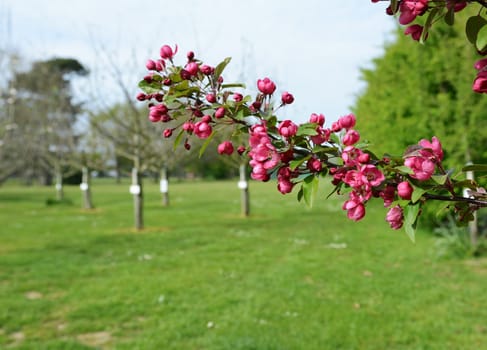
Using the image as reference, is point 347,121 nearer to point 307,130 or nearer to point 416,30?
point 307,130

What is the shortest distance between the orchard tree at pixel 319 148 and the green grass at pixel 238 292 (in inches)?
115

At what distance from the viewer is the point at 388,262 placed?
7238 mm

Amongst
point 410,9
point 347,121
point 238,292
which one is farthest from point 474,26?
point 238,292

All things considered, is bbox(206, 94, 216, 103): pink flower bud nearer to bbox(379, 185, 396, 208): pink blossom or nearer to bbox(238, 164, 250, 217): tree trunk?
bbox(379, 185, 396, 208): pink blossom

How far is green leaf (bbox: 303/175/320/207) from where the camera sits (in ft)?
3.71

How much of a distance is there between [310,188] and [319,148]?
0.10m

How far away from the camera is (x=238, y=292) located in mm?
5516

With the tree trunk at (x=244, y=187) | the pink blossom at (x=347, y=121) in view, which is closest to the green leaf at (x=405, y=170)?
the pink blossom at (x=347, y=121)

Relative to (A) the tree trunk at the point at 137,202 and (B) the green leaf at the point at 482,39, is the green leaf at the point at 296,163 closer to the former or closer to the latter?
(B) the green leaf at the point at 482,39

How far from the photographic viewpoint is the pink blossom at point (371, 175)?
1.03m

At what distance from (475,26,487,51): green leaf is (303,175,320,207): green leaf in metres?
0.45

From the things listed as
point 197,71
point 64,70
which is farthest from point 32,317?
point 64,70

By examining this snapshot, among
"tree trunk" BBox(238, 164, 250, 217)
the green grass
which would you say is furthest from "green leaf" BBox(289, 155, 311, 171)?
"tree trunk" BBox(238, 164, 250, 217)

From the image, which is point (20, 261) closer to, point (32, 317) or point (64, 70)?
point (32, 317)
